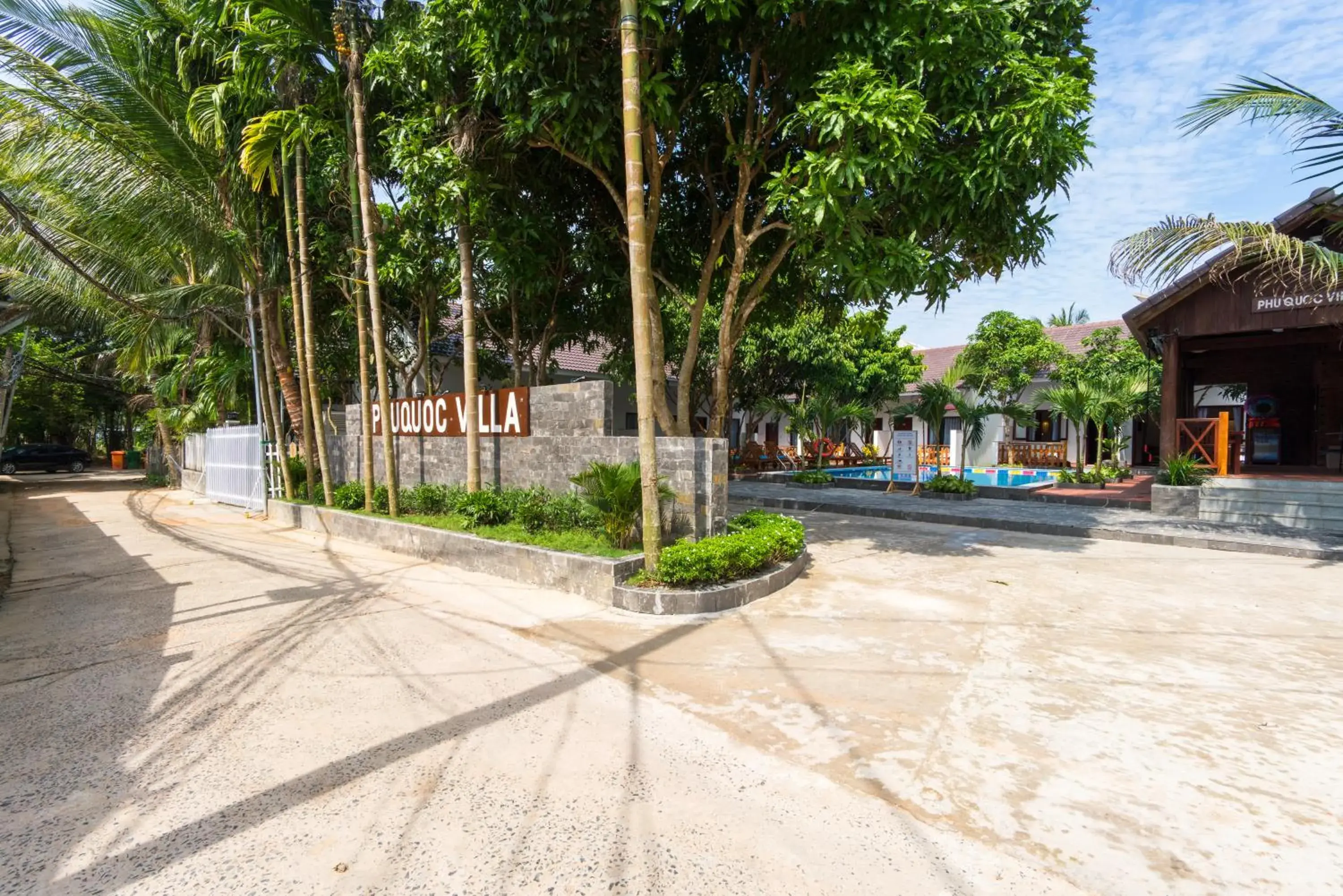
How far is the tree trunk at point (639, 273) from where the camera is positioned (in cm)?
586

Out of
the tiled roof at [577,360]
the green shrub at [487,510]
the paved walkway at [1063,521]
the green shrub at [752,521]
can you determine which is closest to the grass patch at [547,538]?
the green shrub at [487,510]

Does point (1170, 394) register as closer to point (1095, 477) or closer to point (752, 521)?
point (1095, 477)

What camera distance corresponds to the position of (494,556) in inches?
294

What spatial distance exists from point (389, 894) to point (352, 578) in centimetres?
573

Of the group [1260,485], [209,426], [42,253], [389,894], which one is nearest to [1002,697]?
[389,894]

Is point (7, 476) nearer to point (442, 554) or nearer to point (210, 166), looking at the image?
point (210, 166)

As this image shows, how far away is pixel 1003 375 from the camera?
23516 millimetres

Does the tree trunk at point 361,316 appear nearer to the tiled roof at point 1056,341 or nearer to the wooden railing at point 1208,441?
the wooden railing at point 1208,441

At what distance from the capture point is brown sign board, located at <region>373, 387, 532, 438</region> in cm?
905

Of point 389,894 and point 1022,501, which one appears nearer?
point 389,894

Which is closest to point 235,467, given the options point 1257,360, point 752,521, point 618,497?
point 618,497

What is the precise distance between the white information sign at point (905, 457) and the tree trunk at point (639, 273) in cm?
1065

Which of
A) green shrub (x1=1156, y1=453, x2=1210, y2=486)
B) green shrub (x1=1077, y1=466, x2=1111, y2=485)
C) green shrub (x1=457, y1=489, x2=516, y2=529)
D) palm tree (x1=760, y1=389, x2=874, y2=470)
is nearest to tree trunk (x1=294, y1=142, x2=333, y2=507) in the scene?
green shrub (x1=457, y1=489, x2=516, y2=529)

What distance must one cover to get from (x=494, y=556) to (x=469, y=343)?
118 inches
